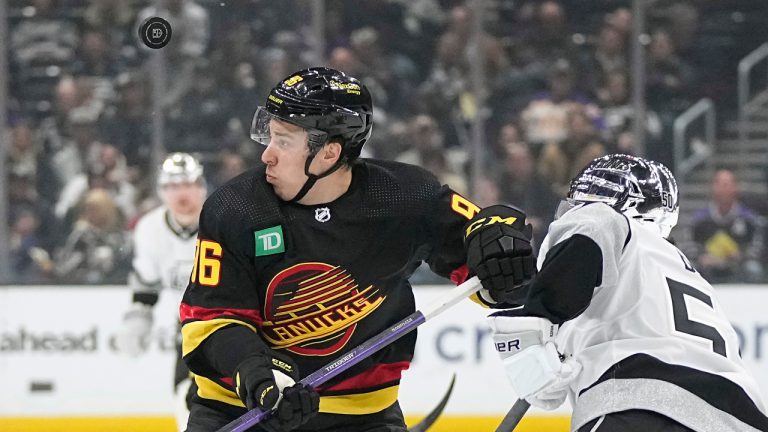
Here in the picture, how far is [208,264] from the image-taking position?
2670 mm

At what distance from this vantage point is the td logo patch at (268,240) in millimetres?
2666

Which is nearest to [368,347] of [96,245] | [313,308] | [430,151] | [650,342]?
[313,308]

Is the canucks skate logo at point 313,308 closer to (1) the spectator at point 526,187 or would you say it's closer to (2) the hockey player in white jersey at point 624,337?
(2) the hockey player in white jersey at point 624,337

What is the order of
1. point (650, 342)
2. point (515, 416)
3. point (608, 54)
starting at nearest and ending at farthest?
point (650, 342), point (515, 416), point (608, 54)

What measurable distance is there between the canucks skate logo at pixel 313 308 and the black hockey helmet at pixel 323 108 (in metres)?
0.26

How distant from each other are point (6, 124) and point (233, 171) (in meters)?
1.12

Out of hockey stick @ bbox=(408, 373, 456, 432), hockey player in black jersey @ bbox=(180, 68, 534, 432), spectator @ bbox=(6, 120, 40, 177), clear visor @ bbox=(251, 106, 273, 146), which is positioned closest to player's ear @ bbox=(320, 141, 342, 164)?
hockey player in black jersey @ bbox=(180, 68, 534, 432)

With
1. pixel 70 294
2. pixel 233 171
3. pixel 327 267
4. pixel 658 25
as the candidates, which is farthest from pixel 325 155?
pixel 658 25

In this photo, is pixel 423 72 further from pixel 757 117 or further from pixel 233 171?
pixel 757 117

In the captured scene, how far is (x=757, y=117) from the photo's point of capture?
6.64 metres

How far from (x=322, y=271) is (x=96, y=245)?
3.63 meters

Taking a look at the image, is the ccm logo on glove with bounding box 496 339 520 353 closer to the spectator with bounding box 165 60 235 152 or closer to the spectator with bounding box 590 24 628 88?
the spectator with bounding box 165 60 235 152

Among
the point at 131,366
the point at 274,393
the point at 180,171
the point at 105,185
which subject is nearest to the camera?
the point at 274,393

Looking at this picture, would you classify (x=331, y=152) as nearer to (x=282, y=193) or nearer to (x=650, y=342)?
(x=282, y=193)
